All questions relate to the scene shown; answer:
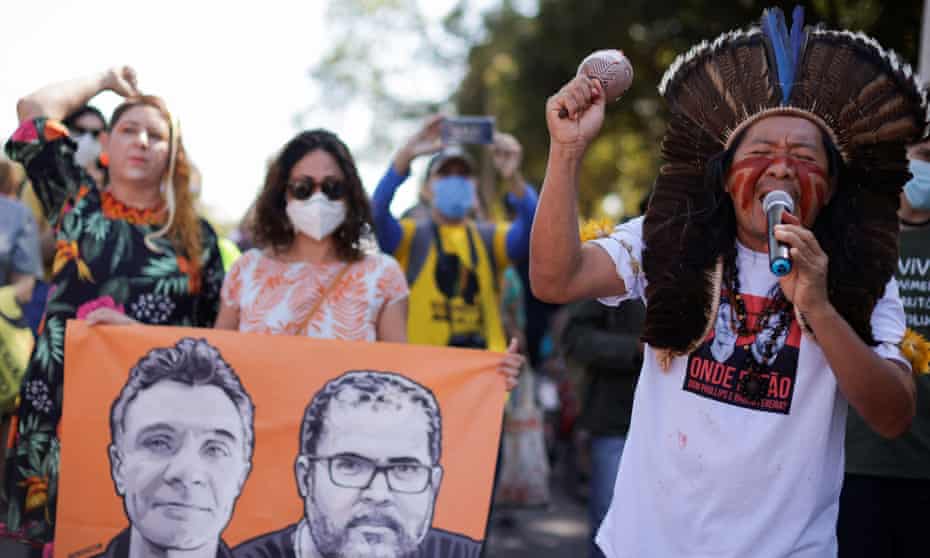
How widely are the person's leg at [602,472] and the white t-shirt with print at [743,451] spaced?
2.27m

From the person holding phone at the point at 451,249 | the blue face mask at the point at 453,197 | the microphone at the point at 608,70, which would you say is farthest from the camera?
the blue face mask at the point at 453,197

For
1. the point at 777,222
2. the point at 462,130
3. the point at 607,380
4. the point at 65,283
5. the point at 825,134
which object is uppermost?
the point at 462,130

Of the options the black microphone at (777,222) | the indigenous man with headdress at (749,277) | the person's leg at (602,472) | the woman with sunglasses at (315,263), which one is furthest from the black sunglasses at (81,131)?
the black microphone at (777,222)

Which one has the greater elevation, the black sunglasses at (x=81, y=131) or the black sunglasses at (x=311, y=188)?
the black sunglasses at (x=81, y=131)

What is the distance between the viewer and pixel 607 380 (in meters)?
5.01

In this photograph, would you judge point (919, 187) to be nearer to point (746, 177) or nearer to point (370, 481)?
point (746, 177)

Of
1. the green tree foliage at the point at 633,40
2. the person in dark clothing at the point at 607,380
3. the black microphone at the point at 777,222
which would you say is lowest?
the person in dark clothing at the point at 607,380

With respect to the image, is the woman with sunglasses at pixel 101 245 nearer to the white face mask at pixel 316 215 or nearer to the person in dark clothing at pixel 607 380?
the white face mask at pixel 316 215

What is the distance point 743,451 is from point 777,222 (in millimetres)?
574

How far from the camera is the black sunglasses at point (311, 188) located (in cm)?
407

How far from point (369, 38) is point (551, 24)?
22.6m

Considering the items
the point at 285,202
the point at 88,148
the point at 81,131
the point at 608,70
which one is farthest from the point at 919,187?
the point at 81,131

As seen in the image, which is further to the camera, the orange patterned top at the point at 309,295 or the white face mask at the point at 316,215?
the white face mask at the point at 316,215

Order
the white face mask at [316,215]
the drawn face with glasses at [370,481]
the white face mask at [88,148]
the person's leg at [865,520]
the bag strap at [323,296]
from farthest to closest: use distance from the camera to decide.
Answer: the white face mask at [88,148] → the white face mask at [316,215] → the bag strap at [323,296] → the person's leg at [865,520] → the drawn face with glasses at [370,481]
